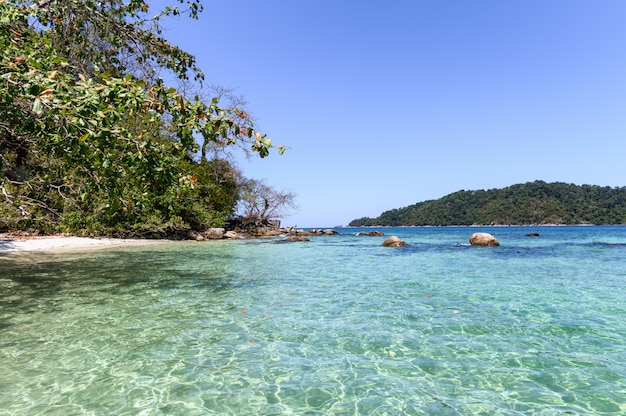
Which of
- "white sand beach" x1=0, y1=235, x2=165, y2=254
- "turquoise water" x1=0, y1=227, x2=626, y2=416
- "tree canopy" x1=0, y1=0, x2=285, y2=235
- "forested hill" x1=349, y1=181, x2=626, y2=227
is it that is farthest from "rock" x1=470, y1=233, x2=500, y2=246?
"forested hill" x1=349, y1=181, x2=626, y2=227

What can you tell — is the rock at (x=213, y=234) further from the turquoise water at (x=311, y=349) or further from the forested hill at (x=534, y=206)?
the forested hill at (x=534, y=206)

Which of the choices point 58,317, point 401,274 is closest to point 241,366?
point 58,317

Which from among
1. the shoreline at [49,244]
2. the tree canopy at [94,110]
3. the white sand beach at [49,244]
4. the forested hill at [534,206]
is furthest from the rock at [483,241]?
the forested hill at [534,206]

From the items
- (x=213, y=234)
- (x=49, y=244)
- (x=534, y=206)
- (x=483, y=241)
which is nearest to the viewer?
(x=49, y=244)

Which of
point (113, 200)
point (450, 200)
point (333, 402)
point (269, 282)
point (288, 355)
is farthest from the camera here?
point (450, 200)

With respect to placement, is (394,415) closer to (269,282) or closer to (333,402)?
(333,402)

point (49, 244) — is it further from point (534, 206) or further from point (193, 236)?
point (534, 206)

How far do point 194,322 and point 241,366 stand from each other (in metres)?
2.33

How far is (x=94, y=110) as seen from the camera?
573 cm

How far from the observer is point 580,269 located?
568 inches

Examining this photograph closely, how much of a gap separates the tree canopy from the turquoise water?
285cm

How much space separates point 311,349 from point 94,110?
4.94m

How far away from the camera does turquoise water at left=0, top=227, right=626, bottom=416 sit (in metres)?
3.74

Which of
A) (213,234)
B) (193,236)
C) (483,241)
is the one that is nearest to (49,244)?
(193,236)
